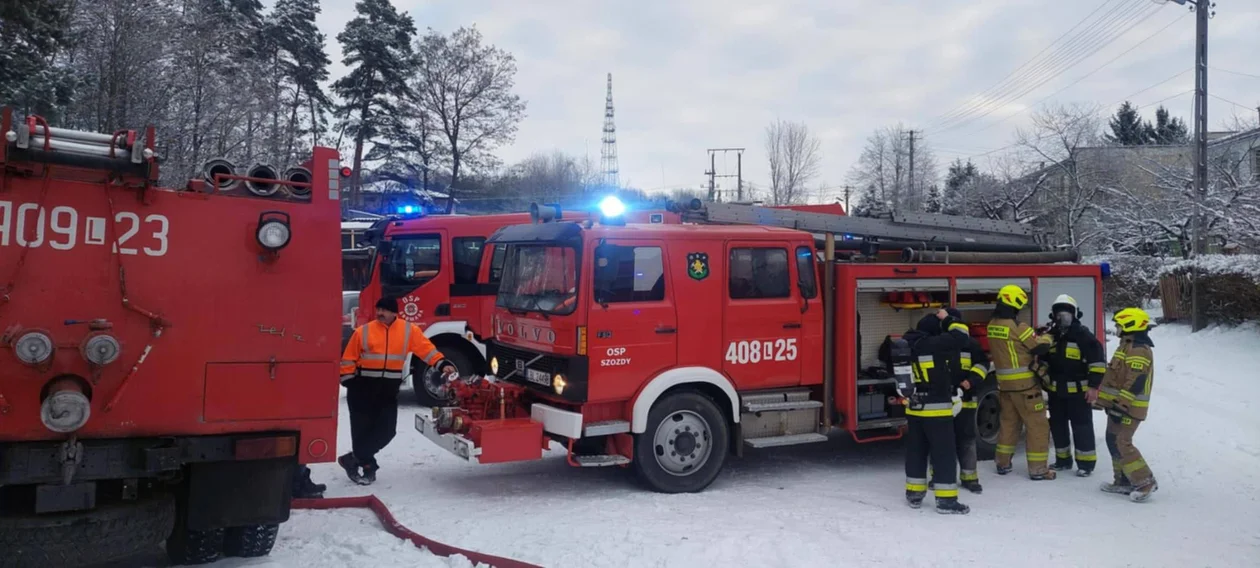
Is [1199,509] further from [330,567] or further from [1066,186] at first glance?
[1066,186]

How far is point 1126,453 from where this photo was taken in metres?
7.34

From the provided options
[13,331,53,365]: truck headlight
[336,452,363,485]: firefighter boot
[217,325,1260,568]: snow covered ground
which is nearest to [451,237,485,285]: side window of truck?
[217,325,1260,568]: snow covered ground

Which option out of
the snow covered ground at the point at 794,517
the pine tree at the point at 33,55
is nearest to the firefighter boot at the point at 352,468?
the snow covered ground at the point at 794,517

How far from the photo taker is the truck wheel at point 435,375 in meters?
11.6

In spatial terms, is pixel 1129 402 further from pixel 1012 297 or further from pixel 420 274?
pixel 420 274

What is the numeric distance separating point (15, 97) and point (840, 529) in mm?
16070

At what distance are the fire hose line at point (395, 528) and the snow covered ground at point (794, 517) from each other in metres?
0.08

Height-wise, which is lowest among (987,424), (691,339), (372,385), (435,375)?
(987,424)

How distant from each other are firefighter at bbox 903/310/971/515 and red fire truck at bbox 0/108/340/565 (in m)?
4.64

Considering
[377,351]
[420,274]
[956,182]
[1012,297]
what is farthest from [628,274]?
[956,182]

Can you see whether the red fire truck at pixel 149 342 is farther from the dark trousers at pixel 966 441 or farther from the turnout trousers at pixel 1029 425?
the turnout trousers at pixel 1029 425

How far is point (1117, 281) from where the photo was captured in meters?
22.0

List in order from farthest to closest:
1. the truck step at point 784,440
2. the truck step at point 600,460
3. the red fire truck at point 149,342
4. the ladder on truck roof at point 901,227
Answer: the ladder on truck roof at point 901,227
the truck step at point 784,440
the truck step at point 600,460
the red fire truck at point 149,342

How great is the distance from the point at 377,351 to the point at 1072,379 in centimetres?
641
